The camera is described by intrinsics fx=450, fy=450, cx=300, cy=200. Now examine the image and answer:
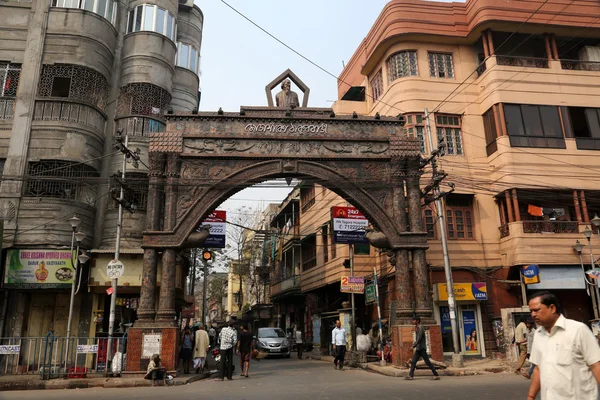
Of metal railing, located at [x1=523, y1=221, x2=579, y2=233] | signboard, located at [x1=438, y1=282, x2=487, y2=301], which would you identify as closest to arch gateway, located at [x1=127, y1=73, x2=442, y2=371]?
signboard, located at [x1=438, y1=282, x2=487, y2=301]

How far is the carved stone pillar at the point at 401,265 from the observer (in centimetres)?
1554

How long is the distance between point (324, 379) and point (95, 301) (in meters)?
10.6

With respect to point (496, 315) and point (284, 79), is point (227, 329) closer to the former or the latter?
point (284, 79)

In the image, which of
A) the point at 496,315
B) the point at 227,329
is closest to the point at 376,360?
the point at 496,315

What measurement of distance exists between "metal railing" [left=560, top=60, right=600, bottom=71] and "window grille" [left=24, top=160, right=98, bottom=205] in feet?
76.5

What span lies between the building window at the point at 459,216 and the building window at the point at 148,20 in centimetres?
1652

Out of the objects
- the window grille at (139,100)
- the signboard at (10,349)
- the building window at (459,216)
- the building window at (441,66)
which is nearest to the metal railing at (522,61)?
the building window at (441,66)

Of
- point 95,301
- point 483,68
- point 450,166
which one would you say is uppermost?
point 483,68

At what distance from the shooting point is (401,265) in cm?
1591

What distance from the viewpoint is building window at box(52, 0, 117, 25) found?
2044 centimetres

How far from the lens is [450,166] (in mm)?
21453

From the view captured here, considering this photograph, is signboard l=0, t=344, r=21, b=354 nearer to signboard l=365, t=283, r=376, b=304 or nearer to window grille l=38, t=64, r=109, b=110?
window grille l=38, t=64, r=109, b=110

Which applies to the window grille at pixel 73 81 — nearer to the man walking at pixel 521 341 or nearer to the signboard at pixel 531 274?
the man walking at pixel 521 341

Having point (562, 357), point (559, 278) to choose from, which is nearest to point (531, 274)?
point (559, 278)
